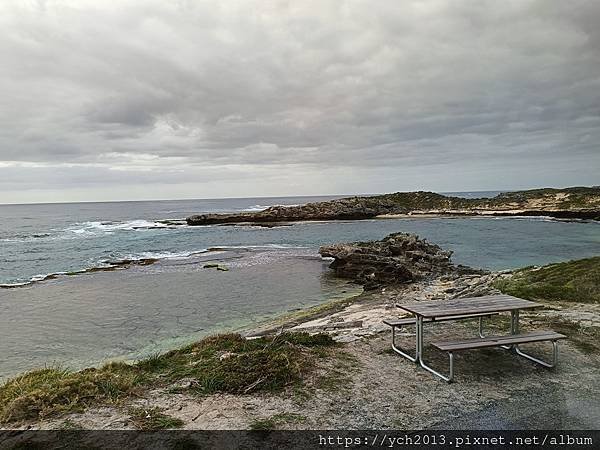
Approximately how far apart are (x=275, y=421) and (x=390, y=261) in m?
16.2

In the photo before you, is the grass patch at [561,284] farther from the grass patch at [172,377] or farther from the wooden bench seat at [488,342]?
the grass patch at [172,377]

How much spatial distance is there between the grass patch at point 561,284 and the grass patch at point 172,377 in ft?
21.1

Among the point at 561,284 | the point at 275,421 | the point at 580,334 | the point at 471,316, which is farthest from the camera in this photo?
the point at 561,284

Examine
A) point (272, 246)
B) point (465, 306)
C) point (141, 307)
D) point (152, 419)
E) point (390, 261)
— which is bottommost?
point (141, 307)

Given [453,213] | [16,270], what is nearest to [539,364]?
[16,270]

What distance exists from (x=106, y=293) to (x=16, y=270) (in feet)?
37.5

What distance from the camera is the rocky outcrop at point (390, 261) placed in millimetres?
19203

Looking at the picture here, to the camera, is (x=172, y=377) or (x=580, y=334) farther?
(x=580, y=334)

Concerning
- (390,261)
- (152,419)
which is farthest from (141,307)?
(152,419)

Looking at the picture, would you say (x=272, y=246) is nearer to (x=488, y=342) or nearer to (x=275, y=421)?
(x=488, y=342)

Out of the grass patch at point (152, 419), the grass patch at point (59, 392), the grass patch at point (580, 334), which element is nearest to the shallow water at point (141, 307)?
the grass patch at point (59, 392)

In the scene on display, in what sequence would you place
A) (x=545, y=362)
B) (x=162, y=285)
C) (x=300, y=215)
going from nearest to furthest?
(x=545, y=362) < (x=162, y=285) < (x=300, y=215)

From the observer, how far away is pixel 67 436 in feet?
14.5

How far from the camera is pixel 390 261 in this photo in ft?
66.5
